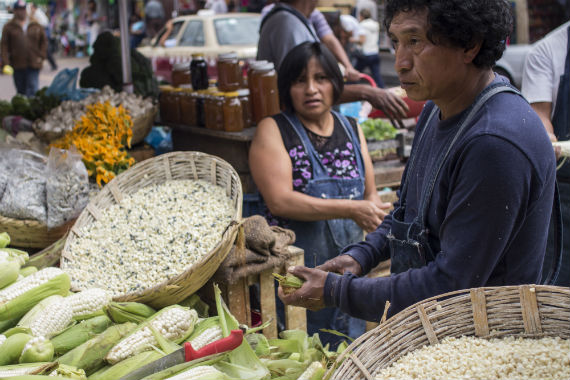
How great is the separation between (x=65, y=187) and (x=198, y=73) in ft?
4.91

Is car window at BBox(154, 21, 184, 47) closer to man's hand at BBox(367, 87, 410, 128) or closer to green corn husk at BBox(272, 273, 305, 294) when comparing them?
man's hand at BBox(367, 87, 410, 128)

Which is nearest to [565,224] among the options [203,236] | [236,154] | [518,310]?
[236,154]

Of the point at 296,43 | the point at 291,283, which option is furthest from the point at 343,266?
the point at 296,43

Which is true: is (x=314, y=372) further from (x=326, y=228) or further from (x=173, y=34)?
(x=173, y=34)

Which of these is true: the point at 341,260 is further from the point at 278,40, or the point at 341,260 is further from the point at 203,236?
the point at 278,40

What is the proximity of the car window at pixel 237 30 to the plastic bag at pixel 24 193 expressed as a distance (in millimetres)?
7224

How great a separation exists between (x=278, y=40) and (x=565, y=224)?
82.0 inches

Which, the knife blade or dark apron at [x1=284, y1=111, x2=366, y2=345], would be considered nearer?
the knife blade

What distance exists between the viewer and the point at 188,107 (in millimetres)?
3967

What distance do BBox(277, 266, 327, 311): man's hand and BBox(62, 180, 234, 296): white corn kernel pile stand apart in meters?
0.69

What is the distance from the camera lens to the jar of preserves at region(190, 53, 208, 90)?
4027 millimetres

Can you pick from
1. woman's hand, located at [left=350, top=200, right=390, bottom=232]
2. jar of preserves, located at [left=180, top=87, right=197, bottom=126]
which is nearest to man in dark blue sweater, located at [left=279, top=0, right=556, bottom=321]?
woman's hand, located at [left=350, top=200, right=390, bottom=232]

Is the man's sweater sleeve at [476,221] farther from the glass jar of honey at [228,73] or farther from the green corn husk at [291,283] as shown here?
the glass jar of honey at [228,73]

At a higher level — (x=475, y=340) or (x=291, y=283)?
(x=475, y=340)
